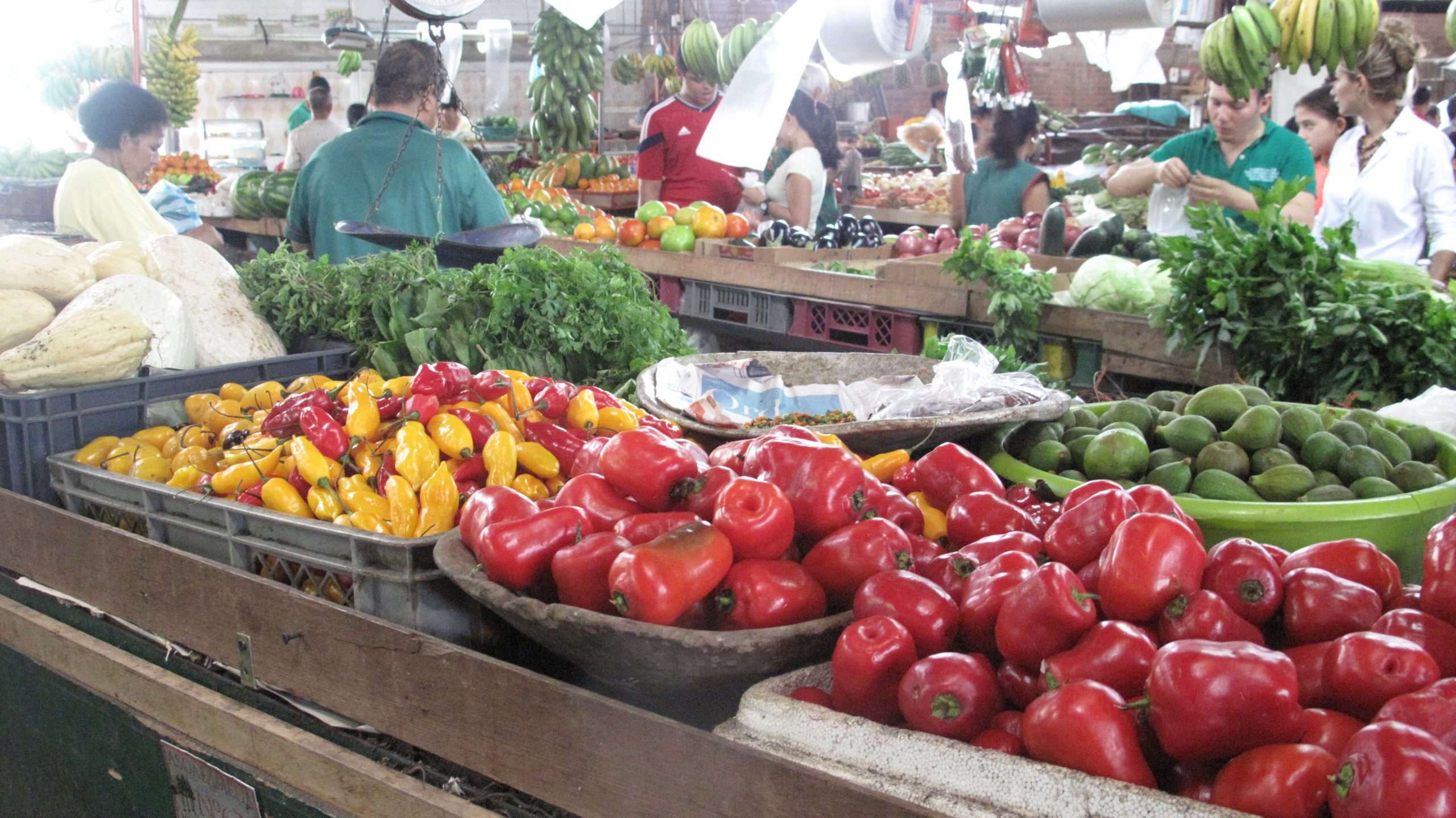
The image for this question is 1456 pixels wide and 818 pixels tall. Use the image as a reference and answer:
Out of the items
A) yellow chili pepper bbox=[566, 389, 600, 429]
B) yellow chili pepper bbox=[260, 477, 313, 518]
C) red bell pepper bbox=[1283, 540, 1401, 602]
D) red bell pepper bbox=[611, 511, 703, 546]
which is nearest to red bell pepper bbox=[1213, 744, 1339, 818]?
red bell pepper bbox=[1283, 540, 1401, 602]

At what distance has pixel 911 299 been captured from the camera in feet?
15.1

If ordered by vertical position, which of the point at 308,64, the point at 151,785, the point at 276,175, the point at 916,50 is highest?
the point at 308,64

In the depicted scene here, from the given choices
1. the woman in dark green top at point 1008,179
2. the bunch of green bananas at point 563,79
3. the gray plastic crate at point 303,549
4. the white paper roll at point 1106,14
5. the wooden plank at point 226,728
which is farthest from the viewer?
the bunch of green bananas at point 563,79

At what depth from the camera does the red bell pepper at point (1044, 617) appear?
4.22 feet

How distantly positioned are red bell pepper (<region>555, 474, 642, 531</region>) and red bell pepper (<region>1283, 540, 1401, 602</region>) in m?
0.92

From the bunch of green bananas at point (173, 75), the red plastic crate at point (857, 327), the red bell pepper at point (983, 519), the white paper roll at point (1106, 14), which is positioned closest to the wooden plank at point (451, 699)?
the red bell pepper at point (983, 519)

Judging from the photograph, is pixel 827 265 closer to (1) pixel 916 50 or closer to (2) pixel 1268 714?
(1) pixel 916 50

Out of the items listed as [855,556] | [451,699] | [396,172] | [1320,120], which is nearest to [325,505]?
[451,699]

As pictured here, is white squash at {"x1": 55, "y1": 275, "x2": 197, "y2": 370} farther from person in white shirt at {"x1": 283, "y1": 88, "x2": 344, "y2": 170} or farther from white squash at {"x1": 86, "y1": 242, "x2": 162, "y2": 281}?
person in white shirt at {"x1": 283, "y1": 88, "x2": 344, "y2": 170}

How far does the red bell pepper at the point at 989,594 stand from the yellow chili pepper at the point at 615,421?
1.02 meters

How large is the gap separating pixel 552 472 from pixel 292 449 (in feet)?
1.74

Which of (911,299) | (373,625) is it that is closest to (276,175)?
(911,299)

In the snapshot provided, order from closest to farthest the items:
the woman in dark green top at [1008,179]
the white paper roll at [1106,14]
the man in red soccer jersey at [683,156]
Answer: the white paper roll at [1106,14] → the woman in dark green top at [1008,179] → the man in red soccer jersey at [683,156]

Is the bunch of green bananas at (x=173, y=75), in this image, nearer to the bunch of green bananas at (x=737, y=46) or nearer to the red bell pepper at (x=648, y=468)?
the bunch of green bananas at (x=737, y=46)
